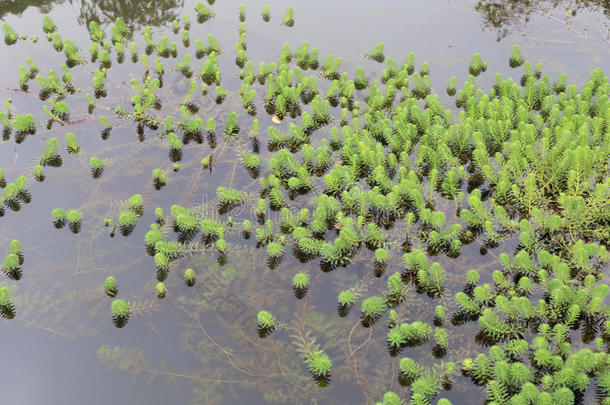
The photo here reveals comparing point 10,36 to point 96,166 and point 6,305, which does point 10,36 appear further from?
point 6,305

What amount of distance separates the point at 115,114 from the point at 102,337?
3.93 m

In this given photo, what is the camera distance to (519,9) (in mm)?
9992

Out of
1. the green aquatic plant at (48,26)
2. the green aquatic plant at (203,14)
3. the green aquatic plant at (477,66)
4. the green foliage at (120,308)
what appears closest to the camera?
the green foliage at (120,308)

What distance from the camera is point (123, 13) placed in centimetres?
997

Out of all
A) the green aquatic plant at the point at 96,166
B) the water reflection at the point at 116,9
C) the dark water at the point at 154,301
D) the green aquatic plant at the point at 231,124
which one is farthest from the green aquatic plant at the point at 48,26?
the green aquatic plant at the point at 231,124

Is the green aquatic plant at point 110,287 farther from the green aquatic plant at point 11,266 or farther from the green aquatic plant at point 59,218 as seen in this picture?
the green aquatic plant at point 59,218

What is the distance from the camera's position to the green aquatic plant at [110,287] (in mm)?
5086

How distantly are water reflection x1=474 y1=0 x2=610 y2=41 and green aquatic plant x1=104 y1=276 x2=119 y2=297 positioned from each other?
8.46 meters

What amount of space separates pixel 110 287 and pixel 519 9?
31.5 ft

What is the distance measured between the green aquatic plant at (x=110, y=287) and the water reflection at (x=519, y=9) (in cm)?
846

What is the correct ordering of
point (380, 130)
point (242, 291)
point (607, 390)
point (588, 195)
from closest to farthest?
point (607, 390)
point (242, 291)
point (588, 195)
point (380, 130)

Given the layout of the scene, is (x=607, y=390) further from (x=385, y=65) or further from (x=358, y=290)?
(x=385, y=65)

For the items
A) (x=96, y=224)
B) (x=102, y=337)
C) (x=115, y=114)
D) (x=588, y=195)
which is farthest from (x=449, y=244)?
(x=115, y=114)

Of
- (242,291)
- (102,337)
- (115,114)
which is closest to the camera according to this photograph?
(102,337)
